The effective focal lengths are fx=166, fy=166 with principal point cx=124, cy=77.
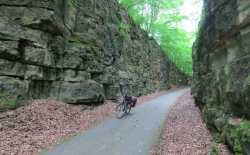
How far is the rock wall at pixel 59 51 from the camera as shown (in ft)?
26.8

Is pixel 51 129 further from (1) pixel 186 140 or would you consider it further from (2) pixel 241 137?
(2) pixel 241 137

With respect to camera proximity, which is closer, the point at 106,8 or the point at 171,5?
the point at 106,8

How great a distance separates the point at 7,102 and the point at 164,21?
27.8m

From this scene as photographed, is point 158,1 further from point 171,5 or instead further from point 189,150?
point 189,150

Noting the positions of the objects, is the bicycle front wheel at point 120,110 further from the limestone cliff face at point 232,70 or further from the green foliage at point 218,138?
the green foliage at point 218,138

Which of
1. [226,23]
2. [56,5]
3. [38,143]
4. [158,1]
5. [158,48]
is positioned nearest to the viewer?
[226,23]

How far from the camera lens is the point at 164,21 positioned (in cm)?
2975

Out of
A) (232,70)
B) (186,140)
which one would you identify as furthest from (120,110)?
(232,70)

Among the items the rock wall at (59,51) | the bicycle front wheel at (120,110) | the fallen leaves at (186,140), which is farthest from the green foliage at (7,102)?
the fallen leaves at (186,140)

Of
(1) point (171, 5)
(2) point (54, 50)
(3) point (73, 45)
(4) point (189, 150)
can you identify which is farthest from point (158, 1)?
(4) point (189, 150)

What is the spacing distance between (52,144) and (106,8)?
1487 cm

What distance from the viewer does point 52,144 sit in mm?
A: 6090

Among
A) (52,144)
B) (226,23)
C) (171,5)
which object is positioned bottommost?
(52,144)

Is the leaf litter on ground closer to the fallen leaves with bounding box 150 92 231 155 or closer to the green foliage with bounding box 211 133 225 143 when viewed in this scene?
the fallen leaves with bounding box 150 92 231 155
